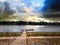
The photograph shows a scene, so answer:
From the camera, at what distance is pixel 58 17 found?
272cm

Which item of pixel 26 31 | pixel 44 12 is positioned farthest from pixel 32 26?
pixel 44 12

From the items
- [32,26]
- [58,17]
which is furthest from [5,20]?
[58,17]

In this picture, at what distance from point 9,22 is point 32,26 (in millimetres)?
365

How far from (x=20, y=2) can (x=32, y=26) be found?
17.2 inches

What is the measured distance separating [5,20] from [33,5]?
1.66 feet

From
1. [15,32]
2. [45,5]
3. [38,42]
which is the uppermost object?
[45,5]

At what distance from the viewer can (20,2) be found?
108 inches

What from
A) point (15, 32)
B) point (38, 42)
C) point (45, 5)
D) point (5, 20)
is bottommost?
point (38, 42)

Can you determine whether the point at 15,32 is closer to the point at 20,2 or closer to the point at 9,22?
the point at 9,22

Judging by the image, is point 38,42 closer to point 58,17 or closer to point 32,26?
point 32,26

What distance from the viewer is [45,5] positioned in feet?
9.03

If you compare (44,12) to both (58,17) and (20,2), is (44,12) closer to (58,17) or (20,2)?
(58,17)

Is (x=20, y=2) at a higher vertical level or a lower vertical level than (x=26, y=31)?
higher

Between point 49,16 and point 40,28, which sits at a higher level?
point 49,16
